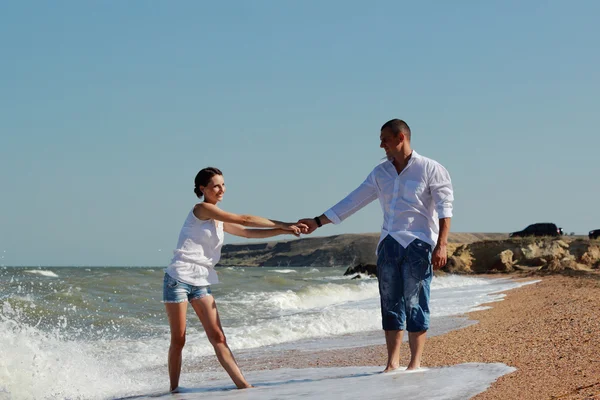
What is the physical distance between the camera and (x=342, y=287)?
26188 mm

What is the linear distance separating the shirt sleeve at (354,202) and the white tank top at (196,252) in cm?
107

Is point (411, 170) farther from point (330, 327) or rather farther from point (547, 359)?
point (330, 327)

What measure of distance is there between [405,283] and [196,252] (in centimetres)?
169

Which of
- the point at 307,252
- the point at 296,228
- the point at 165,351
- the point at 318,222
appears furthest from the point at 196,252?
the point at 307,252

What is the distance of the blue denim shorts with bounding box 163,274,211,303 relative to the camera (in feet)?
18.5

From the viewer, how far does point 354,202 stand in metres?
6.32

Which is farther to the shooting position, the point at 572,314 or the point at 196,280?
the point at 572,314

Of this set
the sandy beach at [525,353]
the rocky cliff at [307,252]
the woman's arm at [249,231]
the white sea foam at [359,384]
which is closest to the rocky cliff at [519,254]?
the sandy beach at [525,353]

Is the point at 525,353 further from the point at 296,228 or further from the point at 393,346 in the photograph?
the point at 296,228

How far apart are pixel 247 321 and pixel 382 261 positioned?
820 centimetres

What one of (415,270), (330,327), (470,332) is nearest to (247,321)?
(330,327)

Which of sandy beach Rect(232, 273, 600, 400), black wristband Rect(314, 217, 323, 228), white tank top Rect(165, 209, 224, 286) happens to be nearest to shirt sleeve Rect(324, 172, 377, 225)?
black wristband Rect(314, 217, 323, 228)

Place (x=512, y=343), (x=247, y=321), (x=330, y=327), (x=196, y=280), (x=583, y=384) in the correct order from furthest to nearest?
(x=247, y=321) < (x=330, y=327) < (x=512, y=343) < (x=196, y=280) < (x=583, y=384)

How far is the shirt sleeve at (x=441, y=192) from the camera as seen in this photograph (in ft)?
18.9
